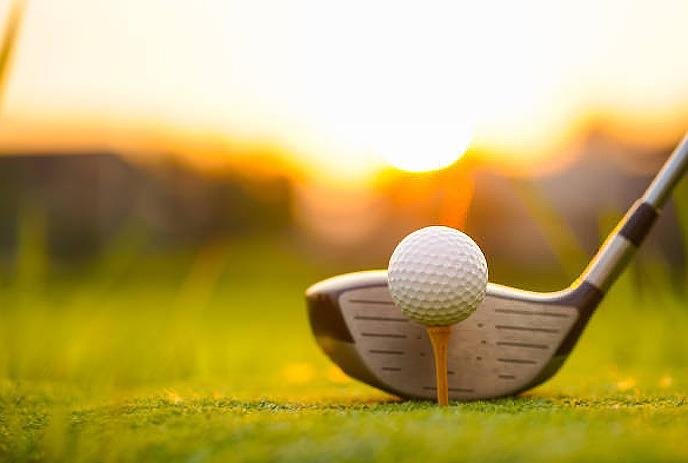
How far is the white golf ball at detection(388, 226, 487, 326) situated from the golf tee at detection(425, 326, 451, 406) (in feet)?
0.11

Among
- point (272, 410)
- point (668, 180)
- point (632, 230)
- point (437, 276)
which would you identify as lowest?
point (272, 410)

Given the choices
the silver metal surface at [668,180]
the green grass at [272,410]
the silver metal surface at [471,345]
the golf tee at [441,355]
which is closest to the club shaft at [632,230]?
the silver metal surface at [668,180]

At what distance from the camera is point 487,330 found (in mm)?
2777

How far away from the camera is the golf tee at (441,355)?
2561mm

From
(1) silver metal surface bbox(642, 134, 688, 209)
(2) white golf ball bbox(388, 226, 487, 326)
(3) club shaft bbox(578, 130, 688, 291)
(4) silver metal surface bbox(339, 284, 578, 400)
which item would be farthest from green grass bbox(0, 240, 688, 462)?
(1) silver metal surface bbox(642, 134, 688, 209)

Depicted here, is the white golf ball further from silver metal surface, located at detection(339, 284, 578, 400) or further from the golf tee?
silver metal surface, located at detection(339, 284, 578, 400)

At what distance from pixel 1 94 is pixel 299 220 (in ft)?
66.3

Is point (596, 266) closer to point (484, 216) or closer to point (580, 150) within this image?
point (484, 216)

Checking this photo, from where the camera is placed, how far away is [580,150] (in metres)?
19.0

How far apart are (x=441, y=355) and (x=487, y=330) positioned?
28cm

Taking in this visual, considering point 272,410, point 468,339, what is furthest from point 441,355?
point 272,410

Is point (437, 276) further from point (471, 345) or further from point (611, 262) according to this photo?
point (611, 262)

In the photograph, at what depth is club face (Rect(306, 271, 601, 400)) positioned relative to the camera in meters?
2.74

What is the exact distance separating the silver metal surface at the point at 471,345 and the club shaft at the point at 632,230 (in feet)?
0.54
